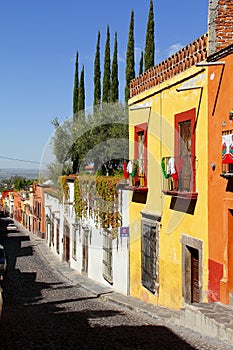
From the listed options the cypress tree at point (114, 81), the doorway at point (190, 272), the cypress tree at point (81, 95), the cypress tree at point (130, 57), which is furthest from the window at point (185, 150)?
the cypress tree at point (81, 95)

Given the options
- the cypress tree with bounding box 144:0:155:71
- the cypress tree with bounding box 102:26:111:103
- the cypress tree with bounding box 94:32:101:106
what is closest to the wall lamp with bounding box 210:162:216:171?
the cypress tree with bounding box 144:0:155:71

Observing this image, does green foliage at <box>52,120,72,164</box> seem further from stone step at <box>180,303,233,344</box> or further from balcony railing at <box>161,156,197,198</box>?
stone step at <box>180,303,233,344</box>

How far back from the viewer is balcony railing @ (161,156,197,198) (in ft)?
38.5

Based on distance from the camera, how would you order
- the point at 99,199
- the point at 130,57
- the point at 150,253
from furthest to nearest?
the point at 130,57, the point at 99,199, the point at 150,253

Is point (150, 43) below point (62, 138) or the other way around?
the other way around

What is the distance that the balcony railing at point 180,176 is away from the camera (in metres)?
11.8

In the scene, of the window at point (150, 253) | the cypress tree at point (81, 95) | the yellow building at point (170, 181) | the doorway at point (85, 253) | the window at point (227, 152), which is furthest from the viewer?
the cypress tree at point (81, 95)

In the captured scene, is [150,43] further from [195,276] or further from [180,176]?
[195,276]

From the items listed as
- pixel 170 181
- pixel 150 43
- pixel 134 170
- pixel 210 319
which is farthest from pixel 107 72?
pixel 210 319

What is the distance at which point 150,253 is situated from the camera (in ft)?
48.6

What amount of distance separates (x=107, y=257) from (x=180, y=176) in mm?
7580

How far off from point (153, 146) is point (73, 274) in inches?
426

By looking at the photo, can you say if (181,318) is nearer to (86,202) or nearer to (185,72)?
(185,72)

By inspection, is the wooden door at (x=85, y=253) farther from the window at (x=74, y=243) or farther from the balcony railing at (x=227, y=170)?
the balcony railing at (x=227, y=170)
